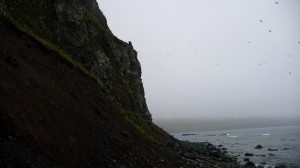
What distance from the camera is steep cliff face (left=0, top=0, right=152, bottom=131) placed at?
115 feet

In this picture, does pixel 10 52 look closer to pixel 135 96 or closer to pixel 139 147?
pixel 139 147

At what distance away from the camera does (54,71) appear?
27938 mm

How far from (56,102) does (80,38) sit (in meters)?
21.3

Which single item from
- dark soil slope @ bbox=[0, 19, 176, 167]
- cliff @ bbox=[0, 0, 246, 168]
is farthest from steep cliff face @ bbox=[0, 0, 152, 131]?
dark soil slope @ bbox=[0, 19, 176, 167]

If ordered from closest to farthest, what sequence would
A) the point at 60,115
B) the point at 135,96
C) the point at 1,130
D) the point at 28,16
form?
1. the point at 1,130
2. the point at 60,115
3. the point at 28,16
4. the point at 135,96

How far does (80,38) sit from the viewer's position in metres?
42.6

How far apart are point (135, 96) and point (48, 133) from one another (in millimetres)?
38265

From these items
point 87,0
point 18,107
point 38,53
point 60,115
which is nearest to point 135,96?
point 87,0

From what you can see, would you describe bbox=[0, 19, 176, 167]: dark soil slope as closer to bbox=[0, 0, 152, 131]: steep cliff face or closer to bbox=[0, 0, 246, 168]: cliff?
bbox=[0, 0, 246, 168]: cliff

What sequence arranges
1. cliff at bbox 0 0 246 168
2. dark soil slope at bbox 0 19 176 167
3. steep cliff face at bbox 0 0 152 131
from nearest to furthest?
dark soil slope at bbox 0 19 176 167
cliff at bbox 0 0 246 168
steep cliff face at bbox 0 0 152 131

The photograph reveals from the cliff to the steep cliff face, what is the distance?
0.17m

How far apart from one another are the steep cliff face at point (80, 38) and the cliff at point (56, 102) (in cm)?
17

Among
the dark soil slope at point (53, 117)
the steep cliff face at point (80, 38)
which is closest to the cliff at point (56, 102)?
the dark soil slope at point (53, 117)

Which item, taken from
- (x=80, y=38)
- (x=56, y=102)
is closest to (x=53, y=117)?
(x=56, y=102)
